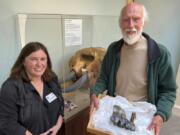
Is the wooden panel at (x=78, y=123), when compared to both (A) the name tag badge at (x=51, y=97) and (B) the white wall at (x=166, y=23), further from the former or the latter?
(B) the white wall at (x=166, y=23)

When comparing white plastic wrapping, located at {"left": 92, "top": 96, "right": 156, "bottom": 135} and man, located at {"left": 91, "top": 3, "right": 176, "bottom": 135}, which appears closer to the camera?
white plastic wrapping, located at {"left": 92, "top": 96, "right": 156, "bottom": 135}

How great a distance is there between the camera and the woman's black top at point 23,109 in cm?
123

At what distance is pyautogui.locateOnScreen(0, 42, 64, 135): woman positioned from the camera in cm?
124

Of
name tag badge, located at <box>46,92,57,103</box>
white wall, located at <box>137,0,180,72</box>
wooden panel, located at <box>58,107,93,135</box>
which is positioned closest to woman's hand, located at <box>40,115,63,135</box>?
name tag badge, located at <box>46,92,57,103</box>

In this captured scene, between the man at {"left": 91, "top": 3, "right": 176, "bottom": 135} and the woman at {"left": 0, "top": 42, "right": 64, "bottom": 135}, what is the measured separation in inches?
11.9

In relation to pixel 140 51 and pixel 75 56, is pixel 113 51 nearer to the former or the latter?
pixel 140 51

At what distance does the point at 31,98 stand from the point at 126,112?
56 cm

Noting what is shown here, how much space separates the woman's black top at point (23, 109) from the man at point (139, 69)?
1.02 feet

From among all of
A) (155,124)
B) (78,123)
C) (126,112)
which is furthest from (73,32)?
(155,124)

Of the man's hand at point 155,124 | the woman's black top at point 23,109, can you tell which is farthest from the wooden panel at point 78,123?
the man's hand at point 155,124

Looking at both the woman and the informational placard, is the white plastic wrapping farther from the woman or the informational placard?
the informational placard

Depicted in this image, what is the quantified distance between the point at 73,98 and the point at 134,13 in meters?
1.08

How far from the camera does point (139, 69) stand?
1.32 meters

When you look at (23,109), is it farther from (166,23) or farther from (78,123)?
(166,23)
